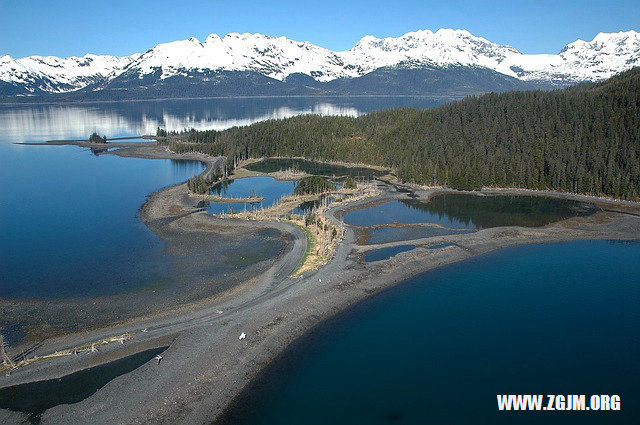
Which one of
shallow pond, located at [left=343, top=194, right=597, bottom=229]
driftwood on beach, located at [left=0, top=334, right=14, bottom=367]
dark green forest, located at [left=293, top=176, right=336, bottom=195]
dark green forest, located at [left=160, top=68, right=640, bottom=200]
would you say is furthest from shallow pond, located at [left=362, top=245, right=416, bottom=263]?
dark green forest, located at [left=160, top=68, right=640, bottom=200]

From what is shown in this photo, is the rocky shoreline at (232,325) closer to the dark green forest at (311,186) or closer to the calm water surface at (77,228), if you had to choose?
the calm water surface at (77,228)

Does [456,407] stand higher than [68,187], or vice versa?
[68,187]

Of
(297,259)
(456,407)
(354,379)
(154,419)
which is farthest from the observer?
(297,259)

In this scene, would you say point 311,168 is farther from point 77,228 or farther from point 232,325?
point 232,325

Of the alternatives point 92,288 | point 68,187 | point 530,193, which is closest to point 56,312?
point 92,288

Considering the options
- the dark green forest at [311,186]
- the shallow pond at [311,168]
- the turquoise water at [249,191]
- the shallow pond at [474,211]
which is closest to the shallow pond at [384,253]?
the shallow pond at [474,211]

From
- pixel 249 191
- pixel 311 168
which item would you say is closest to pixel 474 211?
pixel 249 191

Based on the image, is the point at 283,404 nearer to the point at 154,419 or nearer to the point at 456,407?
the point at 154,419

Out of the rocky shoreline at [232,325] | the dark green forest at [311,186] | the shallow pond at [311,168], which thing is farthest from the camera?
the shallow pond at [311,168]
